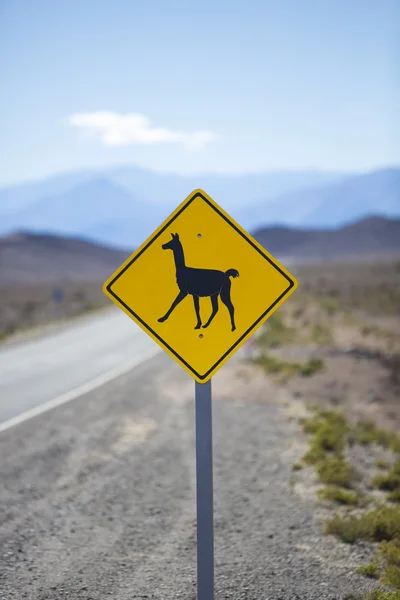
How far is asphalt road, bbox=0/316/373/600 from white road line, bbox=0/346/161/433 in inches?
8.3

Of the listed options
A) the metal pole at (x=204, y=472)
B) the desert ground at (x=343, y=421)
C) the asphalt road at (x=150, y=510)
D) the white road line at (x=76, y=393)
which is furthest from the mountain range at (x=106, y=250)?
the metal pole at (x=204, y=472)

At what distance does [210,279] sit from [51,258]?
116 m

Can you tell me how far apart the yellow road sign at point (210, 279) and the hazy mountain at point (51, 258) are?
297 feet

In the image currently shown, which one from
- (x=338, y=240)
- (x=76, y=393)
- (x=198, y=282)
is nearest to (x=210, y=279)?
(x=198, y=282)

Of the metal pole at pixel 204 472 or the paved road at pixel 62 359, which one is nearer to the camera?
the metal pole at pixel 204 472

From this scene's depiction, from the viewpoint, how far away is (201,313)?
341 centimetres

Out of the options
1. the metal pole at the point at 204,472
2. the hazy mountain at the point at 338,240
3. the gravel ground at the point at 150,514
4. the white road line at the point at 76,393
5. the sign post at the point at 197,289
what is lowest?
the gravel ground at the point at 150,514

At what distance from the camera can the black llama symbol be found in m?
3.35

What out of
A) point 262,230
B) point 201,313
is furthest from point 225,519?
point 262,230

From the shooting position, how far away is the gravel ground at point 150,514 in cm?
450

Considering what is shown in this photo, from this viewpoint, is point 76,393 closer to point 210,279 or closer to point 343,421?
point 343,421

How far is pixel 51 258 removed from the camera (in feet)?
382

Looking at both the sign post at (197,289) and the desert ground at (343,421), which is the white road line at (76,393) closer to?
the desert ground at (343,421)

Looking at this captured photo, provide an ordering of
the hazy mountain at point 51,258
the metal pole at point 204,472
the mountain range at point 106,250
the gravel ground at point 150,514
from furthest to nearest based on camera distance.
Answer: the mountain range at point 106,250 → the hazy mountain at point 51,258 → the gravel ground at point 150,514 → the metal pole at point 204,472
